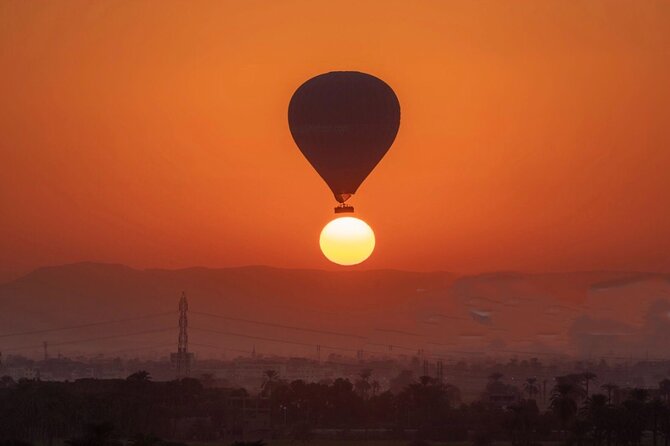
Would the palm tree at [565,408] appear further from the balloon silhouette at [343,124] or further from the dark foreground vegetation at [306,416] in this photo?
the balloon silhouette at [343,124]

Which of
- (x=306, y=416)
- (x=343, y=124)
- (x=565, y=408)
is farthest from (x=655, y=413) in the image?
(x=343, y=124)

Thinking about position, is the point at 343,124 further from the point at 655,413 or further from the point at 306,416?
the point at 306,416

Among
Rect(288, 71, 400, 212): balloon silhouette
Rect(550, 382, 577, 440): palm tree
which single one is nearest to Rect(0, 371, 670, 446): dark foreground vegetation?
Rect(550, 382, 577, 440): palm tree

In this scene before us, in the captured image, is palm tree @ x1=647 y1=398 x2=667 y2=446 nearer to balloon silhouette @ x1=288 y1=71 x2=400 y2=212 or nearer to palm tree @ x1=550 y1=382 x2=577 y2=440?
palm tree @ x1=550 y1=382 x2=577 y2=440

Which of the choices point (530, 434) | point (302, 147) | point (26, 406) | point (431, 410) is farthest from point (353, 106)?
point (431, 410)

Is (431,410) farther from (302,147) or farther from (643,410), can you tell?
(302,147)
